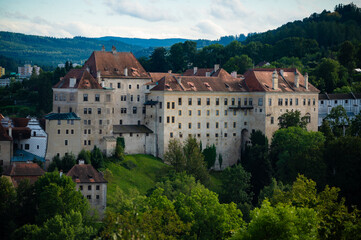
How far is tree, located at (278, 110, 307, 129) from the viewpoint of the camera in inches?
4021

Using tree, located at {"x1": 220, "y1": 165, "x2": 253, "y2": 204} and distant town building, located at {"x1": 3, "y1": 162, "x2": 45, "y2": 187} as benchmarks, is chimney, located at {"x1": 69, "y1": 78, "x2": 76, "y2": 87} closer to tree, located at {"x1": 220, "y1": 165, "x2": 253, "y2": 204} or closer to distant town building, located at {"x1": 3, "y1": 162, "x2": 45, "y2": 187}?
distant town building, located at {"x1": 3, "y1": 162, "x2": 45, "y2": 187}

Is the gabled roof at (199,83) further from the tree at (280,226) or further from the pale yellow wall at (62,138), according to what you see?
the tree at (280,226)

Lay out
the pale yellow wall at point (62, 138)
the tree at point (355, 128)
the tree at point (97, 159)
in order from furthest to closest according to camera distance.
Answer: the tree at point (355, 128) → the tree at point (97, 159) → the pale yellow wall at point (62, 138)

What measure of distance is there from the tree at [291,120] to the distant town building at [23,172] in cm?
3945

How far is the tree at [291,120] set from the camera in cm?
10212

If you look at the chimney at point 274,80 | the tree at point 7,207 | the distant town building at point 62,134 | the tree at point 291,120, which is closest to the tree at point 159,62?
the chimney at point 274,80

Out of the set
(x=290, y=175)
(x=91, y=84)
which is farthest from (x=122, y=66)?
(x=290, y=175)

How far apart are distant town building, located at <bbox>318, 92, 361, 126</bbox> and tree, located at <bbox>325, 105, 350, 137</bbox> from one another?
14.7 feet

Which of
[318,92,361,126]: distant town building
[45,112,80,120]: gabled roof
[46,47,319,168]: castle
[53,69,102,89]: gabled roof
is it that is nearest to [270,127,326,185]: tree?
[46,47,319,168]: castle

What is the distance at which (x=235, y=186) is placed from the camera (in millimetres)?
90188

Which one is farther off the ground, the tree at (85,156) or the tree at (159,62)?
the tree at (159,62)

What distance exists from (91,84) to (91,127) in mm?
5920

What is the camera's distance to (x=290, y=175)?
305 ft

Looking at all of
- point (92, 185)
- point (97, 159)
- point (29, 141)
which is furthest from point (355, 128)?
point (29, 141)
